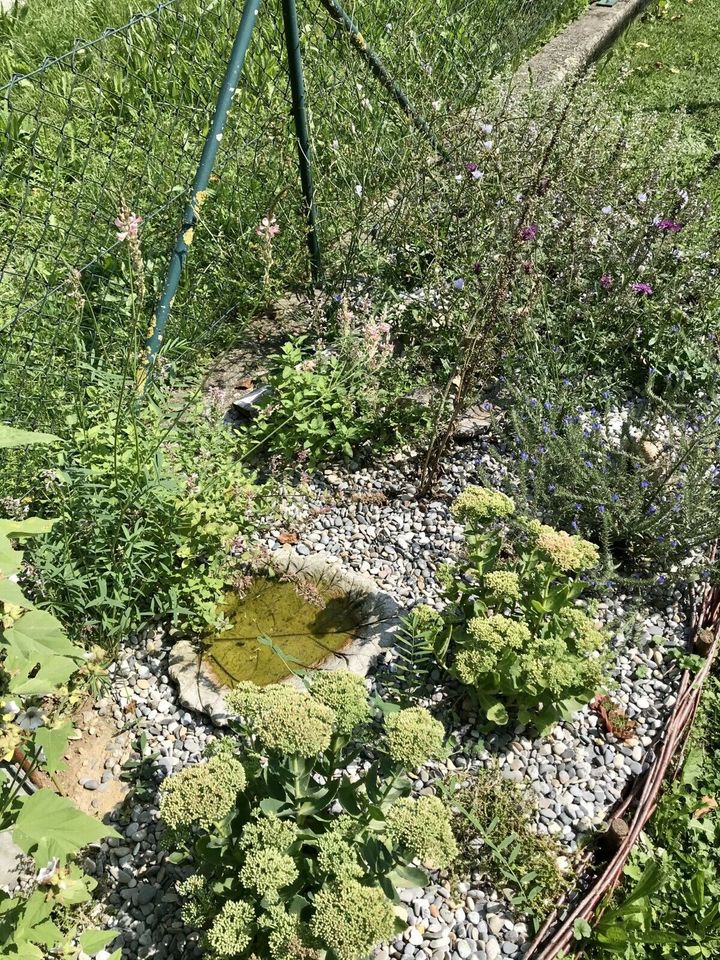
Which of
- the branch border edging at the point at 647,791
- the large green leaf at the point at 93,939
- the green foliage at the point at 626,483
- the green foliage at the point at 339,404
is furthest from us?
the green foliage at the point at 339,404

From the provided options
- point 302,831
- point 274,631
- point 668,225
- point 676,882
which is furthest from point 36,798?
point 668,225

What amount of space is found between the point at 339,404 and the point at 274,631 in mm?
1044

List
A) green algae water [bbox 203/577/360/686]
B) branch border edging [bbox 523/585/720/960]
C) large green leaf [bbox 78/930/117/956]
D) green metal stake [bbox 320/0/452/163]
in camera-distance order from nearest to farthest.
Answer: large green leaf [bbox 78/930/117/956], branch border edging [bbox 523/585/720/960], green algae water [bbox 203/577/360/686], green metal stake [bbox 320/0/452/163]

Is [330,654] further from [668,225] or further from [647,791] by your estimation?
[668,225]

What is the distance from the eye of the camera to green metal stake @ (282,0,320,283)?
131 inches

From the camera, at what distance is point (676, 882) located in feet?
8.11

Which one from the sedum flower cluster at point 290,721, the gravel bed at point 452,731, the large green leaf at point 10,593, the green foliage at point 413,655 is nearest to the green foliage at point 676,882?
the gravel bed at point 452,731

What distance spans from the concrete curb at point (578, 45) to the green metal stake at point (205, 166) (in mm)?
3001

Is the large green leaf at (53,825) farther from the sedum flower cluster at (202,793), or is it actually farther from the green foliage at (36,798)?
the sedum flower cluster at (202,793)

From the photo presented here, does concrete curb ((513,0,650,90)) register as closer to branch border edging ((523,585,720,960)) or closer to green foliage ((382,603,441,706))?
branch border edging ((523,585,720,960))

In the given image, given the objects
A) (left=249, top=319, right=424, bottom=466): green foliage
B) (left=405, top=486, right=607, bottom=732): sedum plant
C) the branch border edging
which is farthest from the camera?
(left=249, top=319, right=424, bottom=466): green foliage

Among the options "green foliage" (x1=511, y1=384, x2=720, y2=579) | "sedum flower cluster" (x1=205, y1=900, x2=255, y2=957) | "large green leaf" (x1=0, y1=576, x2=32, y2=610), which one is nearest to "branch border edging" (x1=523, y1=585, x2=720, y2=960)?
"green foliage" (x1=511, y1=384, x2=720, y2=579)

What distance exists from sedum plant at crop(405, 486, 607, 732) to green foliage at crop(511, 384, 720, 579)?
40cm

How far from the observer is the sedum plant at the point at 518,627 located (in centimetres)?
237
